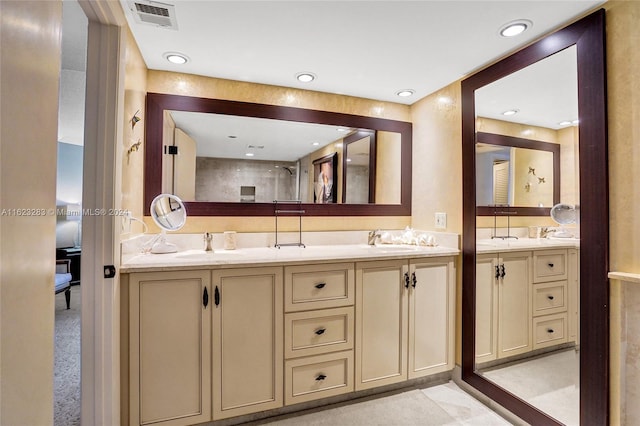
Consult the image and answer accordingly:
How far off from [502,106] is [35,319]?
2425 mm

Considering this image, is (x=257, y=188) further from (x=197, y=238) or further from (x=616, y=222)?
(x=616, y=222)

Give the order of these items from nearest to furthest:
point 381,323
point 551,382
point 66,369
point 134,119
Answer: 1. point 551,382
2. point 134,119
3. point 381,323
4. point 66,369

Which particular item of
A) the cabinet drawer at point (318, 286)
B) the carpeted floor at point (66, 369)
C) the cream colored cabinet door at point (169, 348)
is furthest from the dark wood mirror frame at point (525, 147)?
the carpeted floor at point (66, 369)

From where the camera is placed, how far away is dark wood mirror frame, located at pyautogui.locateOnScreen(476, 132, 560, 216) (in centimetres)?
166

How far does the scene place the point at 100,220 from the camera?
146 centimetres

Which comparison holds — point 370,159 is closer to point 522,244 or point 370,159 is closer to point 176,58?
point 522,244

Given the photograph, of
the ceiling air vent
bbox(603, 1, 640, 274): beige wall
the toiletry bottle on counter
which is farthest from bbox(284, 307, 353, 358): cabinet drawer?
the ceiling air vent

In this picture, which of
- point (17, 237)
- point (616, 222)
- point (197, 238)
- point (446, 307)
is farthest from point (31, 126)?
point (446, 307)

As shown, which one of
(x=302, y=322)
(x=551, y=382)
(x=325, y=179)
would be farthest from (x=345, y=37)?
(x=551, y=382)

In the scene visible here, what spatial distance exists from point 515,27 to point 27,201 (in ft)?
7.16

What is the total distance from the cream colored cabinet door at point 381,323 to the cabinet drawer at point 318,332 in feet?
0.29

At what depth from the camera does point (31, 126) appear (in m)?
0.61

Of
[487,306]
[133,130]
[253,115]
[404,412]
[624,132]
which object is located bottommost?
[404,412]

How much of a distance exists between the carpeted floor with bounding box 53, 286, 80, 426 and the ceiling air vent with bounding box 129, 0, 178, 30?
182 centimetres
